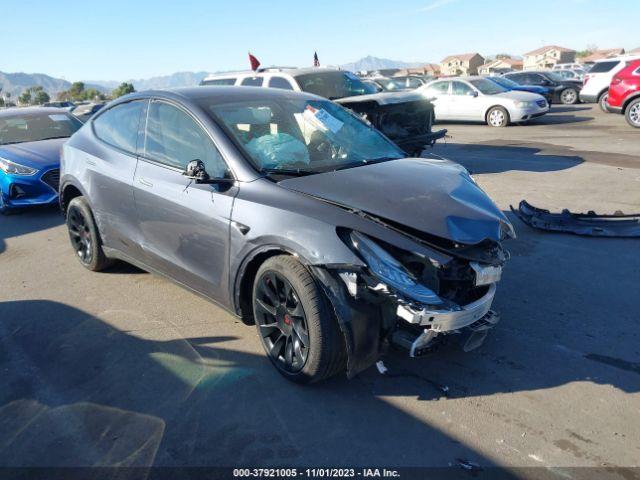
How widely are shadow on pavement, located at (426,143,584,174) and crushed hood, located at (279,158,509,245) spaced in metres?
6.56

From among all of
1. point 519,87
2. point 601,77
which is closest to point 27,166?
point 519,87

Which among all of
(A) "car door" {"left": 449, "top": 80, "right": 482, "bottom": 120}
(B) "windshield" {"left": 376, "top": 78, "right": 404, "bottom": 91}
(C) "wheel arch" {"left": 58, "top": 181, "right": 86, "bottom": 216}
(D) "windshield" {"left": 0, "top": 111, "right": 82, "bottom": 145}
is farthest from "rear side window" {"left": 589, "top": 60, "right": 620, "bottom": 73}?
(C) "wheel arch" {"left": 58, "top": 181, "right": 86, "bottom": 216}

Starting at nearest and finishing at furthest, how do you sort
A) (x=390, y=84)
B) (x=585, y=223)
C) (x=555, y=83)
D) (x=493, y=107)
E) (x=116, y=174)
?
(x=116, y=174)
(x=585, y=223)
(x=493, y=107)
(x=390, y=84)
(x=555, y=83)

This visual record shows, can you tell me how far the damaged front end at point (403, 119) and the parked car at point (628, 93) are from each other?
8001 millimetres

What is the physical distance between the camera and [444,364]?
3.46 metres

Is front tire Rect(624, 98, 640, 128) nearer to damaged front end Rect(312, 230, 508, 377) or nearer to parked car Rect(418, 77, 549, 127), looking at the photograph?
parked car Rect(418, 77, 549, 127)

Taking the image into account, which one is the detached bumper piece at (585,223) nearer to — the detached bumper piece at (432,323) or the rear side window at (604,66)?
the detached bumper piece at (432,323)

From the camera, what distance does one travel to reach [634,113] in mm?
14336

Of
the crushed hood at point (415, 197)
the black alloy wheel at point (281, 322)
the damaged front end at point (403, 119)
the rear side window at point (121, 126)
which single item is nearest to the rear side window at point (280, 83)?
the damaged front end at point (403, 119)

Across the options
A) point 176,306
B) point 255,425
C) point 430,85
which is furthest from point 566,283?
point 430,85

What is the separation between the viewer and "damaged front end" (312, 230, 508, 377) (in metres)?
2.78

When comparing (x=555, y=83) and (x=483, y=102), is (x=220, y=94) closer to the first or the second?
(x=483, y=102)

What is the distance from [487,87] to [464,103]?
867mm

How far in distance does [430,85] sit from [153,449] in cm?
1701
